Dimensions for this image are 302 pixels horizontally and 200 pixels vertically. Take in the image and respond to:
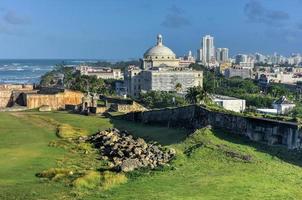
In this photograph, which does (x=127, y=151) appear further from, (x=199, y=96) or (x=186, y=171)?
(x=199, y=96)

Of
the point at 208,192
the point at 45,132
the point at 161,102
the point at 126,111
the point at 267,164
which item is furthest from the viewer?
the point at 161,102

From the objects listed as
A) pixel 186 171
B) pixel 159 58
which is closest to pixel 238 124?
pixel 186 171

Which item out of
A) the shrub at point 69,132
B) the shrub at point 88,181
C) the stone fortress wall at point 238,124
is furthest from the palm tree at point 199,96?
the shrub at point 88,181

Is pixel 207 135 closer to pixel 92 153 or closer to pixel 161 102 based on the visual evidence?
pixel 92 153

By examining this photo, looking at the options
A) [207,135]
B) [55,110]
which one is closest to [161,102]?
[55,110]

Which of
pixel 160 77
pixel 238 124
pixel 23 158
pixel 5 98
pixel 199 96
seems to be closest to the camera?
pixel 23 158

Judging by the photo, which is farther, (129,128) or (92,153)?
(129,128)

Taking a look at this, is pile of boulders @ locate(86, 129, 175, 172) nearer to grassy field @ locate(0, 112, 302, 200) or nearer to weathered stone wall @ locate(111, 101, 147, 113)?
grassy field @ locate(0, 112, 302, 200)

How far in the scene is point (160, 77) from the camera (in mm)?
119750

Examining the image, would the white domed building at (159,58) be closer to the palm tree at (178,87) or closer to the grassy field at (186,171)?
the palm tree at (178,87)

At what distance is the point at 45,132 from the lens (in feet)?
141

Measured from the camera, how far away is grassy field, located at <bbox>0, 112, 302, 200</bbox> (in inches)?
895

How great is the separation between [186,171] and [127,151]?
6456mm

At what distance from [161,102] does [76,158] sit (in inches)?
1802
